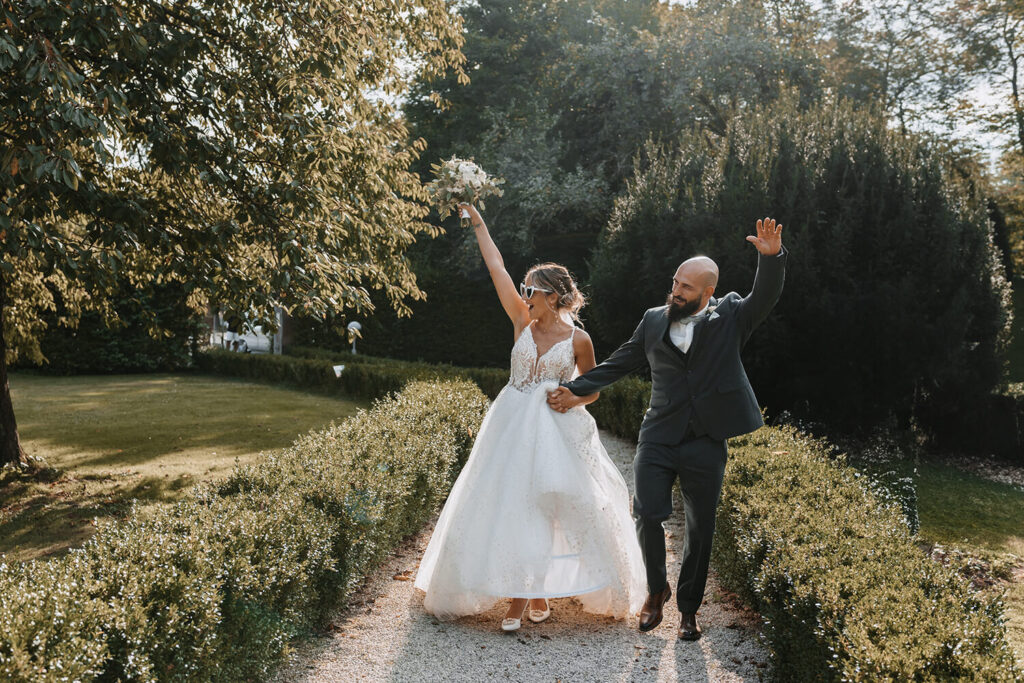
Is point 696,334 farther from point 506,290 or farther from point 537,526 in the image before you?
point 537,526

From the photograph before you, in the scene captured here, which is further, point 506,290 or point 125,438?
point 125,438

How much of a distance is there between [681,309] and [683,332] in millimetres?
128

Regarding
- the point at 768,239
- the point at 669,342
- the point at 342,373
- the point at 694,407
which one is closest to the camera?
the point at 768,239

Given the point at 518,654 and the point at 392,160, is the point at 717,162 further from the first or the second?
the point at 518,654

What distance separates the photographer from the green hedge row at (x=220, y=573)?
264 cm

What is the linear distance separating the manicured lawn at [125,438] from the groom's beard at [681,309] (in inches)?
155

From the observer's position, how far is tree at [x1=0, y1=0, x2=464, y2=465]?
5129 mm

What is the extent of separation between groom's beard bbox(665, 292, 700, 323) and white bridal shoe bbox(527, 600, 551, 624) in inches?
74.3

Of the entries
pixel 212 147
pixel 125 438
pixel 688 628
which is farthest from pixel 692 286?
pixel 125 438

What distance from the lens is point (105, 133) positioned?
464 cm

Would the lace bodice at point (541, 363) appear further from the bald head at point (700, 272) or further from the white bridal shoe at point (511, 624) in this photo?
the white bridal shoe at point (511, 624)

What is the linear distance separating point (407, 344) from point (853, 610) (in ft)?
63.5

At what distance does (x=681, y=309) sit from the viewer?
4.35 metres

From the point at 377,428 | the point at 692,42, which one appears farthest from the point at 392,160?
the point at 692,42
